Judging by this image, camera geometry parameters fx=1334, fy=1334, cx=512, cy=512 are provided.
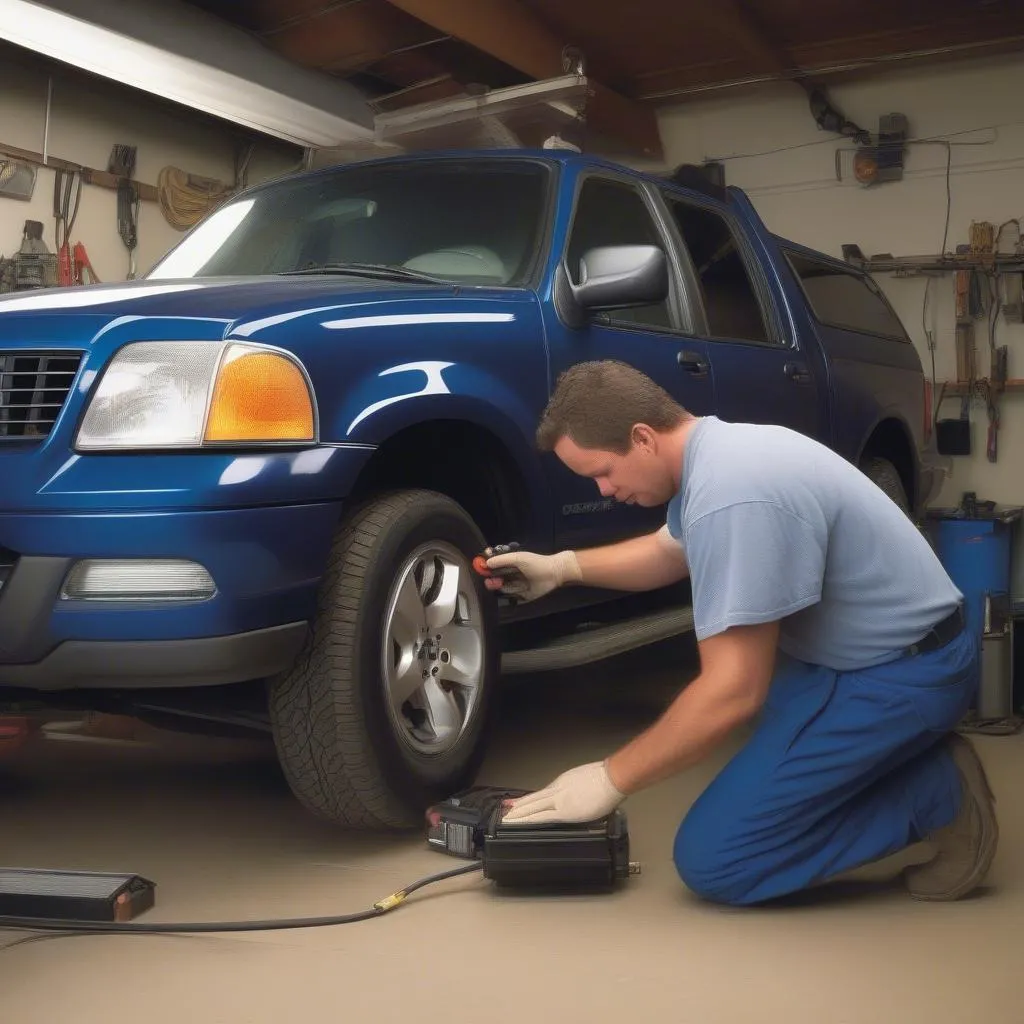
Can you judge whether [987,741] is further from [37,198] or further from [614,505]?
[37,198]

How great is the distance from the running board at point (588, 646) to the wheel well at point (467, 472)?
0.28m

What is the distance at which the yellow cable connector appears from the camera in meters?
2.45

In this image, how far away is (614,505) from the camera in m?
3.51

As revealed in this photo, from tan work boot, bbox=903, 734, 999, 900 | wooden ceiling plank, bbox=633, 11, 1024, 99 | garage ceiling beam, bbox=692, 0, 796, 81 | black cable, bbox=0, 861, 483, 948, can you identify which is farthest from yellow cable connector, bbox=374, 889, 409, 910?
wooden ceiling plank, bbox=633, 11, 1024, 99

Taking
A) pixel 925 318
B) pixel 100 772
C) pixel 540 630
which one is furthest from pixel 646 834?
pixel 925 318

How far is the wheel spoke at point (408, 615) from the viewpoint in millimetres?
2736

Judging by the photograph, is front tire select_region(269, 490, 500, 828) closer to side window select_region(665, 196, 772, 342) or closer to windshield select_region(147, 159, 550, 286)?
windshield select_region(147, 159, 550, 286)

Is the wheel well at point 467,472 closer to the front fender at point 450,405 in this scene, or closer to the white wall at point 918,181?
the front fender at point 450,405

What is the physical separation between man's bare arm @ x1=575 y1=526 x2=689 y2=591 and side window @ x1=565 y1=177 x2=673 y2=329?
31.2 inches

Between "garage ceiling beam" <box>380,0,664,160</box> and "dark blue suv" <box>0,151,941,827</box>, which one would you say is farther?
"garage ceiling beam" <box>380,0,664,160</box>

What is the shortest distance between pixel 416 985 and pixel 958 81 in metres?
8.48

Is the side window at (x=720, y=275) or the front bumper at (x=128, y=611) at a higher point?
the side window at (x=720, y=275)

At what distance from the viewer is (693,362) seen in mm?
3844

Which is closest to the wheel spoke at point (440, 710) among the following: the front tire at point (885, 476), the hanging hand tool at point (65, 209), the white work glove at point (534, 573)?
the white work glove at point (534, 573)
